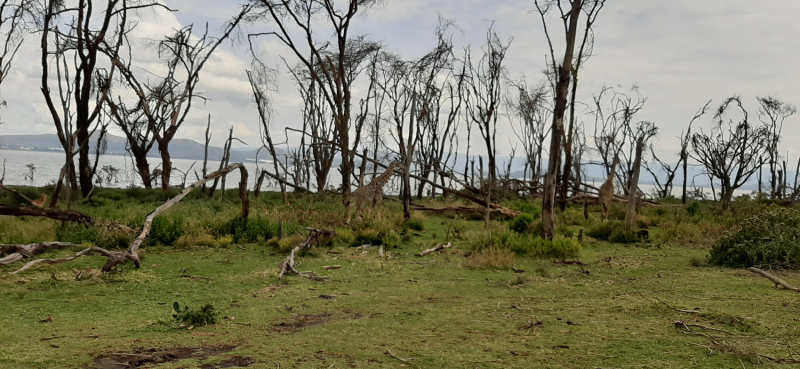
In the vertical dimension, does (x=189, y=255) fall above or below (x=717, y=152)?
below

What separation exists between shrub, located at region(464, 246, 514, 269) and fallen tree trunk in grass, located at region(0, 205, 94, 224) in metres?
7.21

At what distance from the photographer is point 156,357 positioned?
3947 mm

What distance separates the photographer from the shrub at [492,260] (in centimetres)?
882

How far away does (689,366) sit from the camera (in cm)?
371

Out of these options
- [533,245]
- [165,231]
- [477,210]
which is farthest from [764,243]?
[165,231]

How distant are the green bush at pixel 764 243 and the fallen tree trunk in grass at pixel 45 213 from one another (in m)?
11.3

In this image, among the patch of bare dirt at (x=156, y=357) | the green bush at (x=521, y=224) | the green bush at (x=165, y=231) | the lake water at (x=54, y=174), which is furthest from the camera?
the lake water at (x=54, y=174)

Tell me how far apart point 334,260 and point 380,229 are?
267 centimetres

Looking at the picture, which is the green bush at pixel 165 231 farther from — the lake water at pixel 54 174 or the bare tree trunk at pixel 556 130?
the lake water at pixel 54 174

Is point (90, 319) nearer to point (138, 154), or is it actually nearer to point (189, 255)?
point (189, 255)

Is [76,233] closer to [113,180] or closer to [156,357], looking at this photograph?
[156,357]

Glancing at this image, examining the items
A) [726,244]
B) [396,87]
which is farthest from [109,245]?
[396,87]

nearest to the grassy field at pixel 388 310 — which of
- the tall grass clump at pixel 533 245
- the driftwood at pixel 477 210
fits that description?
the tall grass clump at pixel 533 245

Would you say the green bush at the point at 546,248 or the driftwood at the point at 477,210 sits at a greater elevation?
the driftwood at the point at 477,210
